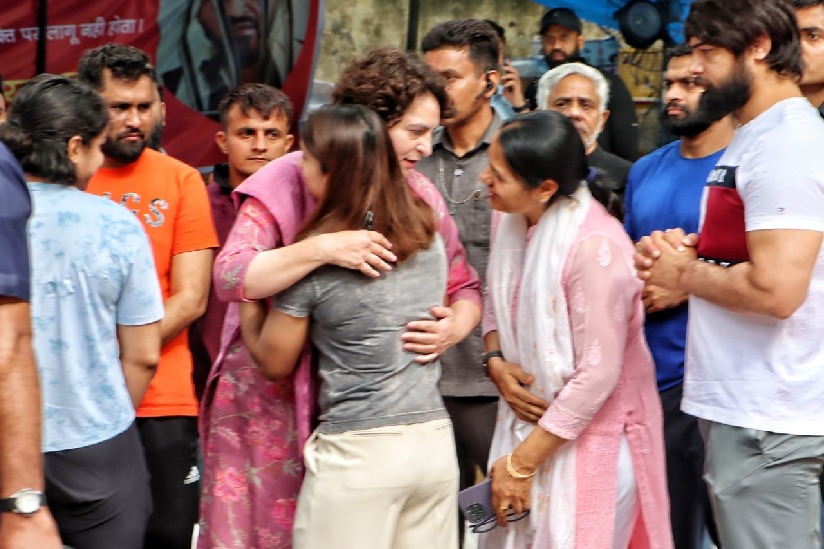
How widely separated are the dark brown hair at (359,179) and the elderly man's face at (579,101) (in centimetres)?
168

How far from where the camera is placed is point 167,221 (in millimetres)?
3832

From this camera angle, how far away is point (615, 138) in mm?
5699

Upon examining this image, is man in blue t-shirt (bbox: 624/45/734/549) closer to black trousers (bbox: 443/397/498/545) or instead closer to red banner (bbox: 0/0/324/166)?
Result: black trousers (bbox: 443/397/498/545)

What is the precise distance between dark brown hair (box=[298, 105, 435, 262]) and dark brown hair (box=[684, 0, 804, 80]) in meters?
0.84

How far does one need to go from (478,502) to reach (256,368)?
70 cm

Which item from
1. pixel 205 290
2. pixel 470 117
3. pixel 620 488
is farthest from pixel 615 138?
pixel 620 488

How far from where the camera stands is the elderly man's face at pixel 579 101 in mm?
4316

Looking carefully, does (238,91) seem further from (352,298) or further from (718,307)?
(718,307)

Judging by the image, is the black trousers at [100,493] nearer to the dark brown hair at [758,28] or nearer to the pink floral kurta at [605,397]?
the pink floral kurta at [605,397]

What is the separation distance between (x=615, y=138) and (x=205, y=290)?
2.58 meters

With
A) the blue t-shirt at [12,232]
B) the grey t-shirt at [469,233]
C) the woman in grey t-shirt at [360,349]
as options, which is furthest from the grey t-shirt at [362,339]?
the grey t-shirt at [469,233]

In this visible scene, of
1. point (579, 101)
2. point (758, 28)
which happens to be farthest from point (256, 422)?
point (579, 101)

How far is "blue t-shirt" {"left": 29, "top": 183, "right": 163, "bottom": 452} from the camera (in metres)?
2.96

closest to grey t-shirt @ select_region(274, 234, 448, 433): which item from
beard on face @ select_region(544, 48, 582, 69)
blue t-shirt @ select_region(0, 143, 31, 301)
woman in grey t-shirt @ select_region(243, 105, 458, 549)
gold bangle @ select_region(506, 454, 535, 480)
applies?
woman in grey t-shirt @ select_region(243, 105, 458, 549)
